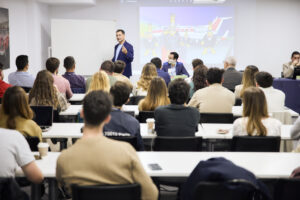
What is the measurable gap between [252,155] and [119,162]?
1.39 m

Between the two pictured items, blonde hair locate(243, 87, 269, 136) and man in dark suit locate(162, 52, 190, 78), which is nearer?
blonde hair locate(243, 87, 269, 136)

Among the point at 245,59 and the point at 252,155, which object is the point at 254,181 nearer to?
the point at 252,155

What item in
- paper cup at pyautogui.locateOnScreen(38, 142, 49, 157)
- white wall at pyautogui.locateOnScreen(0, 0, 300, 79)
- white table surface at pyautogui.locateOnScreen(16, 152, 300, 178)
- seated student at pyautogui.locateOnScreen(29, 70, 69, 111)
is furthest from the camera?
white wall at pyautogui.locateOnScreen(0, 0, 300, 79)

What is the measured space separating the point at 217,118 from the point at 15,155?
2432 millimetres

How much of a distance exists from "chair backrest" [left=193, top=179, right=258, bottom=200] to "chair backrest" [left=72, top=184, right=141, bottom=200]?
0.33m

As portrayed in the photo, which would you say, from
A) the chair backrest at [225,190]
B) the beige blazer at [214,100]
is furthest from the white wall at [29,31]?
the chair backrest at [225,190]

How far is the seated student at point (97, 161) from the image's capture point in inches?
85.8

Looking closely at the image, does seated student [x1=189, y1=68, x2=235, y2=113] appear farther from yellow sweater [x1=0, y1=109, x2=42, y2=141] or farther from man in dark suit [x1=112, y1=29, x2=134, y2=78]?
man in dark suit [x1=112, y1=29, x2=134, y2=78]

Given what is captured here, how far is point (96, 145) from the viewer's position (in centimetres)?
219

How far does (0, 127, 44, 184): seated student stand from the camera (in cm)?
253

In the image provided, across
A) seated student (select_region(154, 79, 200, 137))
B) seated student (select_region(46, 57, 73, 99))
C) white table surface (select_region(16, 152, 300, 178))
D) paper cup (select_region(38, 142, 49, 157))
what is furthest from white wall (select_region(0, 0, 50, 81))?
white table surface (select_region(16, 152, 300, 178))

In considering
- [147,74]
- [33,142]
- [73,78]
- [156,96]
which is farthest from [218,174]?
[73,78]

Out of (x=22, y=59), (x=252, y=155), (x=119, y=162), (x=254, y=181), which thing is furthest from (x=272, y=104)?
(x=22, y=59)

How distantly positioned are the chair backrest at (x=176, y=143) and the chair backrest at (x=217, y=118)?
107 cm
